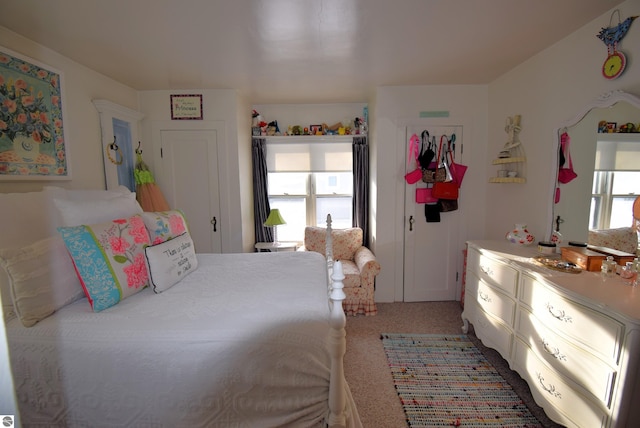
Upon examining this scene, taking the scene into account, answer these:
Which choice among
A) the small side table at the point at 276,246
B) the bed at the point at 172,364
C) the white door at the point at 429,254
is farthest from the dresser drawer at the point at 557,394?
the small side table at the point at 276,246

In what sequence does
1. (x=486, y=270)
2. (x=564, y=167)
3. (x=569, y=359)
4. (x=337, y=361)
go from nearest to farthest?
(x=337, y=361)
(x=569, y=359)
(x=564, y=167)
(x=486, y=270)

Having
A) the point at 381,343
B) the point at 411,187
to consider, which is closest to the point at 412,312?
the point at 381,343

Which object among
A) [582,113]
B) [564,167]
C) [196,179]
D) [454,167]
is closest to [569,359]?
[564,167]

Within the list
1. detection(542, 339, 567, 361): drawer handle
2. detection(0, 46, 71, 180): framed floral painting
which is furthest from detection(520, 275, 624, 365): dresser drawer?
detection(0, 46, 71, 180): framed floral painting

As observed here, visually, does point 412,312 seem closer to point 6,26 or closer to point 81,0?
point 81,0

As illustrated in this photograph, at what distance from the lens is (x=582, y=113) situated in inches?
72.0

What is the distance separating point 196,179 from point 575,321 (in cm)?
340

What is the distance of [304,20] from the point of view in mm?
1696

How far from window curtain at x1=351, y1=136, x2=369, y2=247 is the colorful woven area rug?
59.3 inches

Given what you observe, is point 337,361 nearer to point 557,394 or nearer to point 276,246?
point 557,394

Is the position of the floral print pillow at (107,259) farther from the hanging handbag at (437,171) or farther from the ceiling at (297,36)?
the hanging handbag at (437,171)

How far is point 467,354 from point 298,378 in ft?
6.01

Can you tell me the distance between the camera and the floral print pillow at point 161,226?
1.80 meters

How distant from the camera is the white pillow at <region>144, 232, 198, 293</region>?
1.57 m
